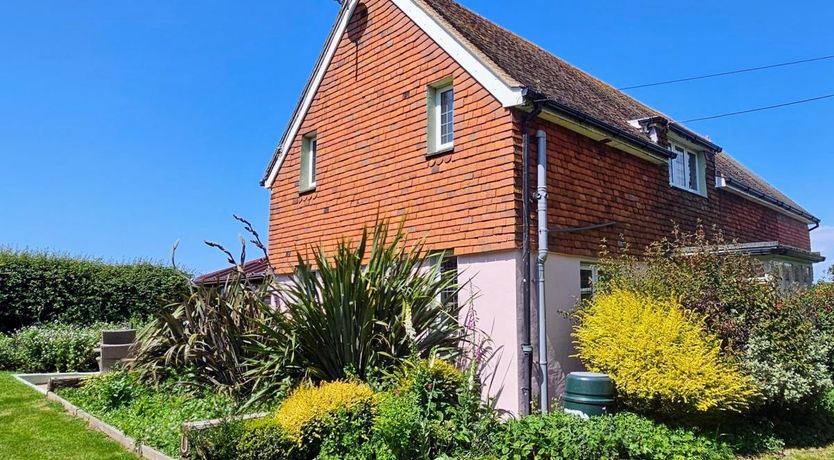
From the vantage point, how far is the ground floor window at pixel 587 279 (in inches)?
380

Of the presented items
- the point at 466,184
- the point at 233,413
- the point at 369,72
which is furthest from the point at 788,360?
the point at 369,72

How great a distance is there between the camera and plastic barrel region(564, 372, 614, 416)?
7238mm

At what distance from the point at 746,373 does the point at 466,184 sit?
15.8 feet

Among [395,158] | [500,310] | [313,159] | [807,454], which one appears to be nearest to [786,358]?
[807,454]

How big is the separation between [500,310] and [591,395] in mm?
1894

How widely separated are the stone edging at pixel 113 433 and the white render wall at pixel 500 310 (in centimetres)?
461

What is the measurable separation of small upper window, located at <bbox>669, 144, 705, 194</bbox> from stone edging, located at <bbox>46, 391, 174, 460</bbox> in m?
11.1

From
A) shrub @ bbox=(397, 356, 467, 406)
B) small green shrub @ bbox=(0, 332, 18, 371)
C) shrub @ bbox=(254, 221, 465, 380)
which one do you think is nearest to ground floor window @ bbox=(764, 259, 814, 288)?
shrub @ bbox=(254, 221, 465, 380)

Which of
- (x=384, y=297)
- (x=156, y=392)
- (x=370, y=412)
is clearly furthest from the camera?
(x=156, y=392)

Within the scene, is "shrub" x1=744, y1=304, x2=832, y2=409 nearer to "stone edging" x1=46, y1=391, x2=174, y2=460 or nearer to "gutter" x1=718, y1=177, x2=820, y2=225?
"gutter" x1=718, y1=177, x2=820, y2=225

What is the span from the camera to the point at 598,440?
242 inches

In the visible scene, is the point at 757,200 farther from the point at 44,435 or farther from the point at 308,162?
the point at 44,435

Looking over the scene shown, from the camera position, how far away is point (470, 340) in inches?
350

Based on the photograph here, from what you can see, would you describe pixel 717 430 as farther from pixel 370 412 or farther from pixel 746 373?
pixel 370 412
